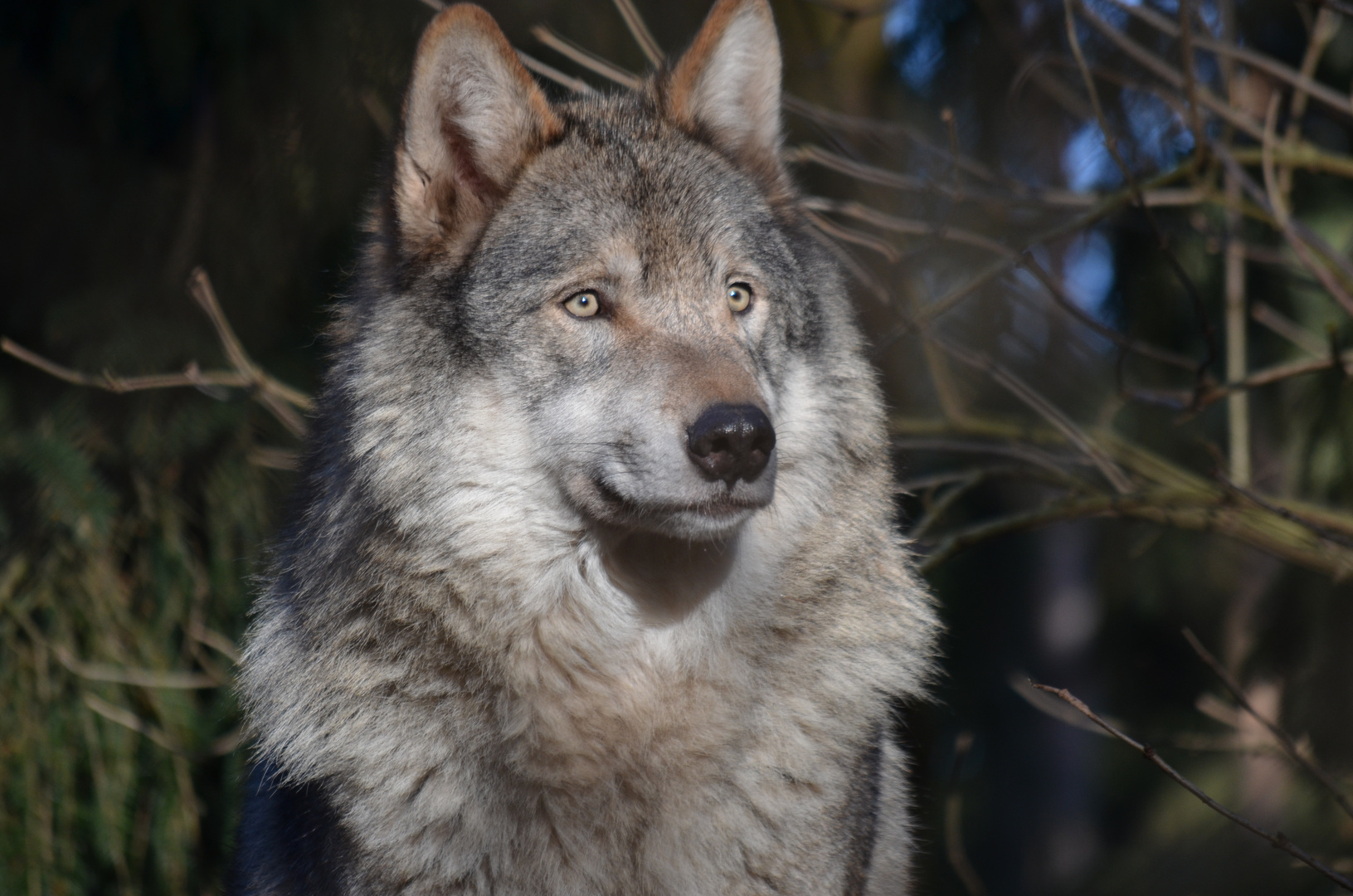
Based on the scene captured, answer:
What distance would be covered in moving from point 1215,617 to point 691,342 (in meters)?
4.27

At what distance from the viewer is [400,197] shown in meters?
2.78

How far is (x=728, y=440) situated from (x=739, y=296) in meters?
0.63

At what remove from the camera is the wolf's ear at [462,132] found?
265 centimetres

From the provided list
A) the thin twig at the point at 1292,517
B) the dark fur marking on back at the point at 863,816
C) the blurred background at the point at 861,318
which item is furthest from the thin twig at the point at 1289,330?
the dark fur marking on back at the point at 863,816

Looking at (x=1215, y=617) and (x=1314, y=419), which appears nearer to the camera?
(x=1314, y=419)

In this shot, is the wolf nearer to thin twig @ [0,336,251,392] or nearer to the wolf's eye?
the wolf's eye

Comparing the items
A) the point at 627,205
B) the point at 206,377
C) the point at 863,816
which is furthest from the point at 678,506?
the point at 206,377

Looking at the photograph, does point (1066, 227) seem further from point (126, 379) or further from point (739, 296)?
point (126, 379)

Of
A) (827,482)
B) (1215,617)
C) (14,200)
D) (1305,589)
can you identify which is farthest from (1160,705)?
(14,200)

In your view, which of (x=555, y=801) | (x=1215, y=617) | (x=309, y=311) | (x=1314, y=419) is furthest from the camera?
(x=1215, y=617)

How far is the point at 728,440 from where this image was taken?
7.78 ft

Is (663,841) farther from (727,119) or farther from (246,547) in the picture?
(246,547)

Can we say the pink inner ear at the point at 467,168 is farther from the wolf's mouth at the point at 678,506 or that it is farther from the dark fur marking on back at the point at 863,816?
the dark fur marking on back at the point at 863,816

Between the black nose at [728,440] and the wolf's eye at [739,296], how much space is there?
51cm
